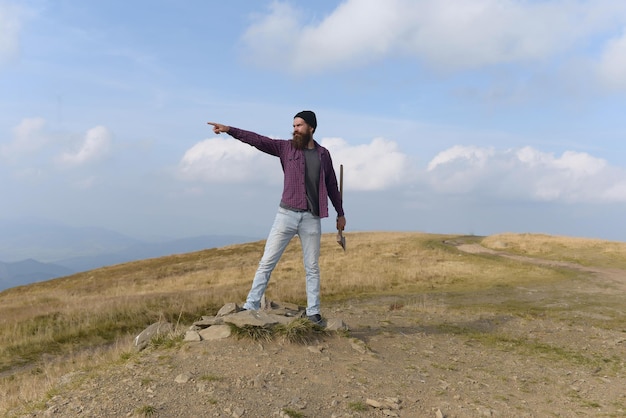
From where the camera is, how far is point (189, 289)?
78.8 ft

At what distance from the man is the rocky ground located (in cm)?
117

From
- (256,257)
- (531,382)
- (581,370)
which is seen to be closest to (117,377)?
(531,382)

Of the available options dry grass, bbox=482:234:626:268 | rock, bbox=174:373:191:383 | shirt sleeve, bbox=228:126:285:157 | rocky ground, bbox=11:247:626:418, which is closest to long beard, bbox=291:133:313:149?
shirt sleeve, bbox=228:126:285:157

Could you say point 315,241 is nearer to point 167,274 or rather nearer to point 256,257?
point 167,274

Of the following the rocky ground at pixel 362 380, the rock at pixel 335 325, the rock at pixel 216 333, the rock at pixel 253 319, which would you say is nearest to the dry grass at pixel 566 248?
the rocky ground at pixel 362 380

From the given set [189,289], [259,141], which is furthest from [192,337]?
[189,289]

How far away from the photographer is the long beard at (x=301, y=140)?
289 inches

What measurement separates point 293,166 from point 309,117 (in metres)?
0.86

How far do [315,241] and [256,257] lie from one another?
112 ft

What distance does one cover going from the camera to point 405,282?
23.2m

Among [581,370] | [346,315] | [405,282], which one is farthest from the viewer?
[405,282]

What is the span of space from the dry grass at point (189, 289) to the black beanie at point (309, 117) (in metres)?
3.46

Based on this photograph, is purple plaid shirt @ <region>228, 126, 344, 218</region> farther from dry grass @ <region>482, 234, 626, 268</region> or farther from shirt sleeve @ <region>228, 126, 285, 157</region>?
dry grass @ <region>482, 234, 626, 268</region>

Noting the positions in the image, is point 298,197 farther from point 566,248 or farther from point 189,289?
point 566,248
